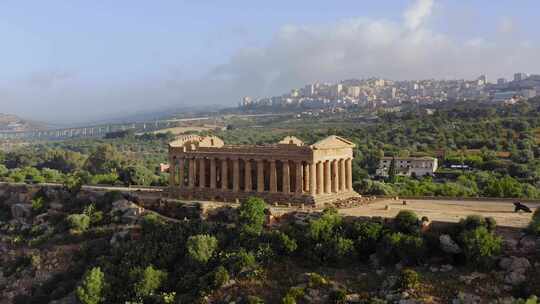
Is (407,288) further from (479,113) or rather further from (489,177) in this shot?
(479,113)

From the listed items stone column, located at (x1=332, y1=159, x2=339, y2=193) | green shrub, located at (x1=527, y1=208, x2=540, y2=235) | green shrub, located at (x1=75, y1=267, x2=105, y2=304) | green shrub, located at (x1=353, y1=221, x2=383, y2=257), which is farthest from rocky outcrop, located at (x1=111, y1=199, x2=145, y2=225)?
green shrub, located at (x1=527, y1=208, x2=540, y2=235)

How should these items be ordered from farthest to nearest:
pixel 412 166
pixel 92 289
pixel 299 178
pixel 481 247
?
pixel 412 166 < pixel 299 178 < pixel 92 289 < pixel 481 247

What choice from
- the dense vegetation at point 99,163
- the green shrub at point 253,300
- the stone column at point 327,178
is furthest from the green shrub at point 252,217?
the dense vegetation at point 99,163

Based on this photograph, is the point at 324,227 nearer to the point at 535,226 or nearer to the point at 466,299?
the point at 466,299

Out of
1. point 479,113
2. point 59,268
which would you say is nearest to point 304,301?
point 59,268

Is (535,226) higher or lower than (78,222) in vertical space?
higher

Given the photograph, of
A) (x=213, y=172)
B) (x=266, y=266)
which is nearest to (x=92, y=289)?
(x=266, y=266)

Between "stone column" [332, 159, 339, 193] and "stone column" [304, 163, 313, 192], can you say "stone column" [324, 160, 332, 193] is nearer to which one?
"stone column" [332, 159, 339, 193]
